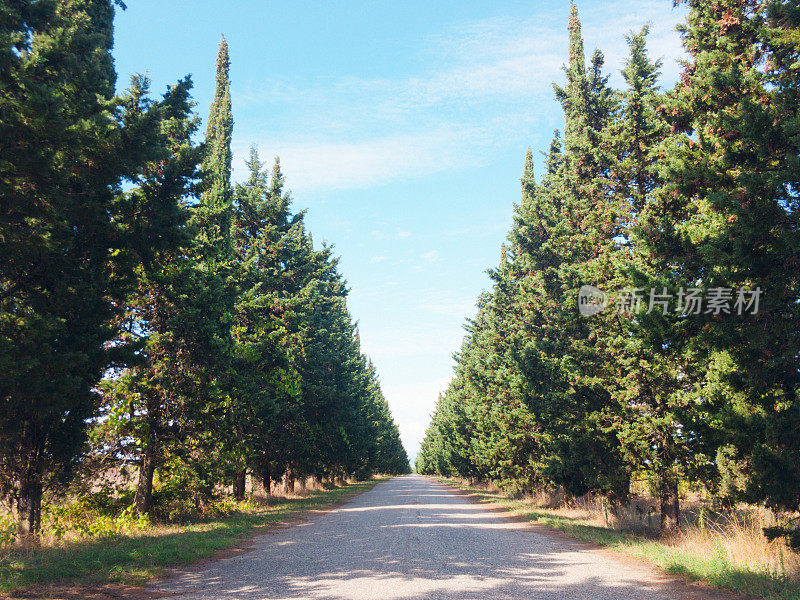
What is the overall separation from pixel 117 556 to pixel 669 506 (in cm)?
1354

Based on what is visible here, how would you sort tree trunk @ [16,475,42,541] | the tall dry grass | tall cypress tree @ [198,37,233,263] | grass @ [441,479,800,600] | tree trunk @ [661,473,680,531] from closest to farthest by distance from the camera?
grass @ [441,479,800,600]
the tall dry grass
tree trunk @ [16,475,42,541]
tree trunk @ [661,473,680,531]
tall cypress tree @ [198,37,233,263]

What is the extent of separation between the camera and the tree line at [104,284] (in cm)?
848

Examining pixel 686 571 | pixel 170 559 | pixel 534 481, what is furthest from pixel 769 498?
pixel 534 481

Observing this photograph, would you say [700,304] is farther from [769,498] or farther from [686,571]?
[686,571]

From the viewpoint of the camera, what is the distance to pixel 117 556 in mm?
9297

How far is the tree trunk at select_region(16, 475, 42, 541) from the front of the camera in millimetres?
10133

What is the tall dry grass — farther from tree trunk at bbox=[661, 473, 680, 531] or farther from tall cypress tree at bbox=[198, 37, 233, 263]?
tall cypress tree at bbox=[198, 37, 233, 263]

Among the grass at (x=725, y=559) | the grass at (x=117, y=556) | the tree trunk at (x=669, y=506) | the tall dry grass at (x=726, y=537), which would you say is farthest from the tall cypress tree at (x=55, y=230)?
the tree trunk at (x=669, y=506)

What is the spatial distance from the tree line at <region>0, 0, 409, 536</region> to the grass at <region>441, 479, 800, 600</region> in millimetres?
11256

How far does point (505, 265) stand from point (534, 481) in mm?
13162

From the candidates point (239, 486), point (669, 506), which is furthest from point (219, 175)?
point (669, 506)

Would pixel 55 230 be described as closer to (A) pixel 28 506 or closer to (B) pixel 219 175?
(A) pixel 28 506

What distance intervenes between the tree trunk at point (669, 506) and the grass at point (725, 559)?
72 cm

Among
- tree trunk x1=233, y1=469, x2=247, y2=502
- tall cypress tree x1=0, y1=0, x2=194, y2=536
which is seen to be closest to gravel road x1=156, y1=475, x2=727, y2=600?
tall cypress tree x1=0, y1=0, x2=194, y2=536
